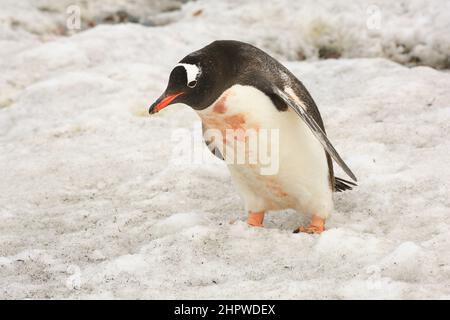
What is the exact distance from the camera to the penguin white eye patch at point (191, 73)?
9.93ft

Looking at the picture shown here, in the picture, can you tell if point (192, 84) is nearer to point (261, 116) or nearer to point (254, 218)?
point (261, 116)

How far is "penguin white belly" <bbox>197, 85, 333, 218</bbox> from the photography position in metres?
3.11

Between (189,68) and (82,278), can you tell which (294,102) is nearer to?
(189,68)

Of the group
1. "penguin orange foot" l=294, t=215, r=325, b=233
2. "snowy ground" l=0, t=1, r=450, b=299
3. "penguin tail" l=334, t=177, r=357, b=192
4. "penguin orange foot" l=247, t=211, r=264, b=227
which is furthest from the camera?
"penguin tail" l=334, t=177, r=357, b=192

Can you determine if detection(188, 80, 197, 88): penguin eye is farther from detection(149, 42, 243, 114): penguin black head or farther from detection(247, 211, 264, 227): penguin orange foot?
detection(247, 211, 264, 227): penguin orange foot

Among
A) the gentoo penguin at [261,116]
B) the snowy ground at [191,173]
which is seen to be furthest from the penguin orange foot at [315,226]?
the snowy ground at [191,173]

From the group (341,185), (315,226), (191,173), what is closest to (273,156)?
(315,226)

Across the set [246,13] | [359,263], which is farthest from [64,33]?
[359,263]

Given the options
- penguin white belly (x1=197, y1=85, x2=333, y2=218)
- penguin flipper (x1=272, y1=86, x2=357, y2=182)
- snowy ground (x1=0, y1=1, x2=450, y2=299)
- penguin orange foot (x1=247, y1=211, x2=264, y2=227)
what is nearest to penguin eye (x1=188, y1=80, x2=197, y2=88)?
penguin white belly (x1=197, y1=85, x2=333, y2=218)

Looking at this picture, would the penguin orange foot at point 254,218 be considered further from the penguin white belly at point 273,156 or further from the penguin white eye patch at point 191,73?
the penguin white eye patch at point 191,73

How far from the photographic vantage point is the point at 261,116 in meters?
3.11

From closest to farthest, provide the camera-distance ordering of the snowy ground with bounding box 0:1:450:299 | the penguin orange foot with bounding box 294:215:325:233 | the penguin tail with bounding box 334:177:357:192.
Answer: the snowy ground with bounding box 0:1:450:299 < the penguin orange foot with bounding box 294:215:325:233 < the penguin tail with bounding box 334:177:357:192
